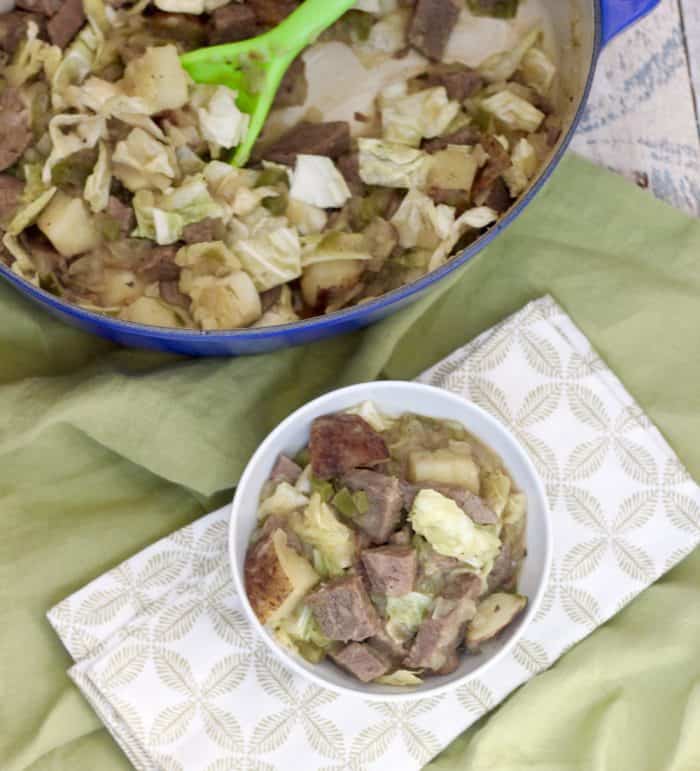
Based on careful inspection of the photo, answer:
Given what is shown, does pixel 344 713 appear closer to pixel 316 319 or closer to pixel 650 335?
pixel 316 319

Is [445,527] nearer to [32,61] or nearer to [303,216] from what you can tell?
[303,216]

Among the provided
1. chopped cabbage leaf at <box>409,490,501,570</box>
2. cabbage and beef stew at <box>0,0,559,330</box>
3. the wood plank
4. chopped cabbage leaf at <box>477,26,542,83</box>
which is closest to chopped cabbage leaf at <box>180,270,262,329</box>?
cabbage and beef stew at <box>0,0,559,330</box>

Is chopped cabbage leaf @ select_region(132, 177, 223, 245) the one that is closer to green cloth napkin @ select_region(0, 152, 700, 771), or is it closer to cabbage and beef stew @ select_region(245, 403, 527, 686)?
green cloth napkin @ select_region(0, 152, 700, 771)

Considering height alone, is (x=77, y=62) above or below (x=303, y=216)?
above

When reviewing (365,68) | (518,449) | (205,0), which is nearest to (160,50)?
(205,0)

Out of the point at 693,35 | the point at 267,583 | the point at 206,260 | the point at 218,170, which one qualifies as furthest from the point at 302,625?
the point at 693,35

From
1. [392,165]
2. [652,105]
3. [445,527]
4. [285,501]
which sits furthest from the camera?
[652,105]

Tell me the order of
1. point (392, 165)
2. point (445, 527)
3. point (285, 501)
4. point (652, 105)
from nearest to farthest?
point (445, 527) < point (285, 501) < point (392, 165) < point (652, 105)
